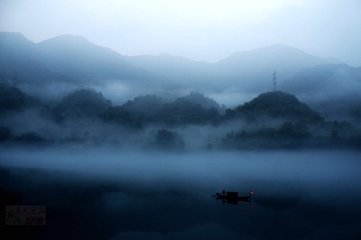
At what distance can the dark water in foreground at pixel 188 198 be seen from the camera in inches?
635

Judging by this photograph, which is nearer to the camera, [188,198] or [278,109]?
[188,198]

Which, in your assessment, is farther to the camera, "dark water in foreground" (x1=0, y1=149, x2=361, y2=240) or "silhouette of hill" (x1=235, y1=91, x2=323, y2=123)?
"silhouette of hill" (x1=235, y1=91, x2=323, y2=123)

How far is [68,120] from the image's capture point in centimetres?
3397

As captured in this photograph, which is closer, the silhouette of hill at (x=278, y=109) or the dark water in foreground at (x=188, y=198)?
the dark water in foreground at (x=188, y=198)

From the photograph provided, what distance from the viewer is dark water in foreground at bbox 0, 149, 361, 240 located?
1612cm

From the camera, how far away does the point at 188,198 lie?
81.8 feet

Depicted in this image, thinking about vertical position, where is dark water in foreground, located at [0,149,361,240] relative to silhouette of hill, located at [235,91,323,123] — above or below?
below

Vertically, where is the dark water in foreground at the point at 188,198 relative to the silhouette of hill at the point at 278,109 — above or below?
below

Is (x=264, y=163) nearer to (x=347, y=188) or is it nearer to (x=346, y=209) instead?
(x=347, y=188)

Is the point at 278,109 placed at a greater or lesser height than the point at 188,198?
greater

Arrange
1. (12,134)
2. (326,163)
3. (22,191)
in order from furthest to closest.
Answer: (326,163) → (12,134) → (22,191)

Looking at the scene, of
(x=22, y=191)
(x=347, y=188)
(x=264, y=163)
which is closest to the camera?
(x=22, y=191)

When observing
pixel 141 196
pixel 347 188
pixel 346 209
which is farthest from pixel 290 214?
pixel 347 188

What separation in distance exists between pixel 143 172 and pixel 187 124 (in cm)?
1140
